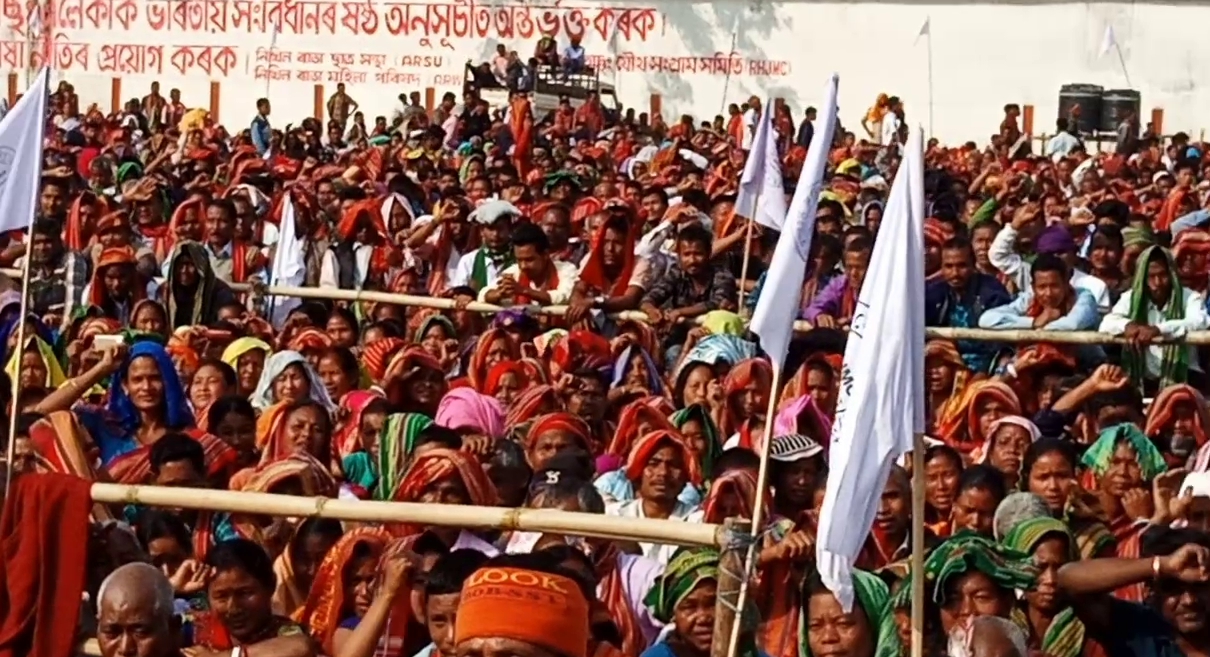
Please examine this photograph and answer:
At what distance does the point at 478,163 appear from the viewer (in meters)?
20.5

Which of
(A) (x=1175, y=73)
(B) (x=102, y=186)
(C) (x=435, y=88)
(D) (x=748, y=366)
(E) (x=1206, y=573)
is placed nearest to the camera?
(E) (x=1206, y=573)

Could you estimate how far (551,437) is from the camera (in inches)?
332

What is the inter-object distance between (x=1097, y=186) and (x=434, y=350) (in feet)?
34.4

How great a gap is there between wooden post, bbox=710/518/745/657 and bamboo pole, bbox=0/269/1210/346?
408cm

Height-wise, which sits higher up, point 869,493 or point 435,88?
point 435,88

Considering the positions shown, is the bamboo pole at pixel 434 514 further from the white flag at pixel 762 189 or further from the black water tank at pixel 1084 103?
the black water tank at pixel 1084 103

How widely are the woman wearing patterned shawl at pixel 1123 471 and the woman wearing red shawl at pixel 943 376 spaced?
136 centimetres

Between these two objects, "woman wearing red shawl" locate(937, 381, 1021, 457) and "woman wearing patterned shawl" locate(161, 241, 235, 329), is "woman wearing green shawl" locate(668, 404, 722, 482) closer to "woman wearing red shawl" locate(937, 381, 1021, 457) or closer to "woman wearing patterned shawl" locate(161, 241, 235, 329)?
"woman wearing red shawl" locate(937, 381, 1021, 457)

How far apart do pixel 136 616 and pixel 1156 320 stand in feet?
21.1

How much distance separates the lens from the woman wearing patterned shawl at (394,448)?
8.51m

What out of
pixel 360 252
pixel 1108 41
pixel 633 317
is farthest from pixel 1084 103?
pixel 633 317

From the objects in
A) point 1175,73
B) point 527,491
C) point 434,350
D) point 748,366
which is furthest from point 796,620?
point 1175,73

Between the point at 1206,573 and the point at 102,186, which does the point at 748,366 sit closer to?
the point at 1206,573

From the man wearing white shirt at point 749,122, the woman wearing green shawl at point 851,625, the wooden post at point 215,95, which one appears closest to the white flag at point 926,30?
the man wearing white shirt at point 749,122
